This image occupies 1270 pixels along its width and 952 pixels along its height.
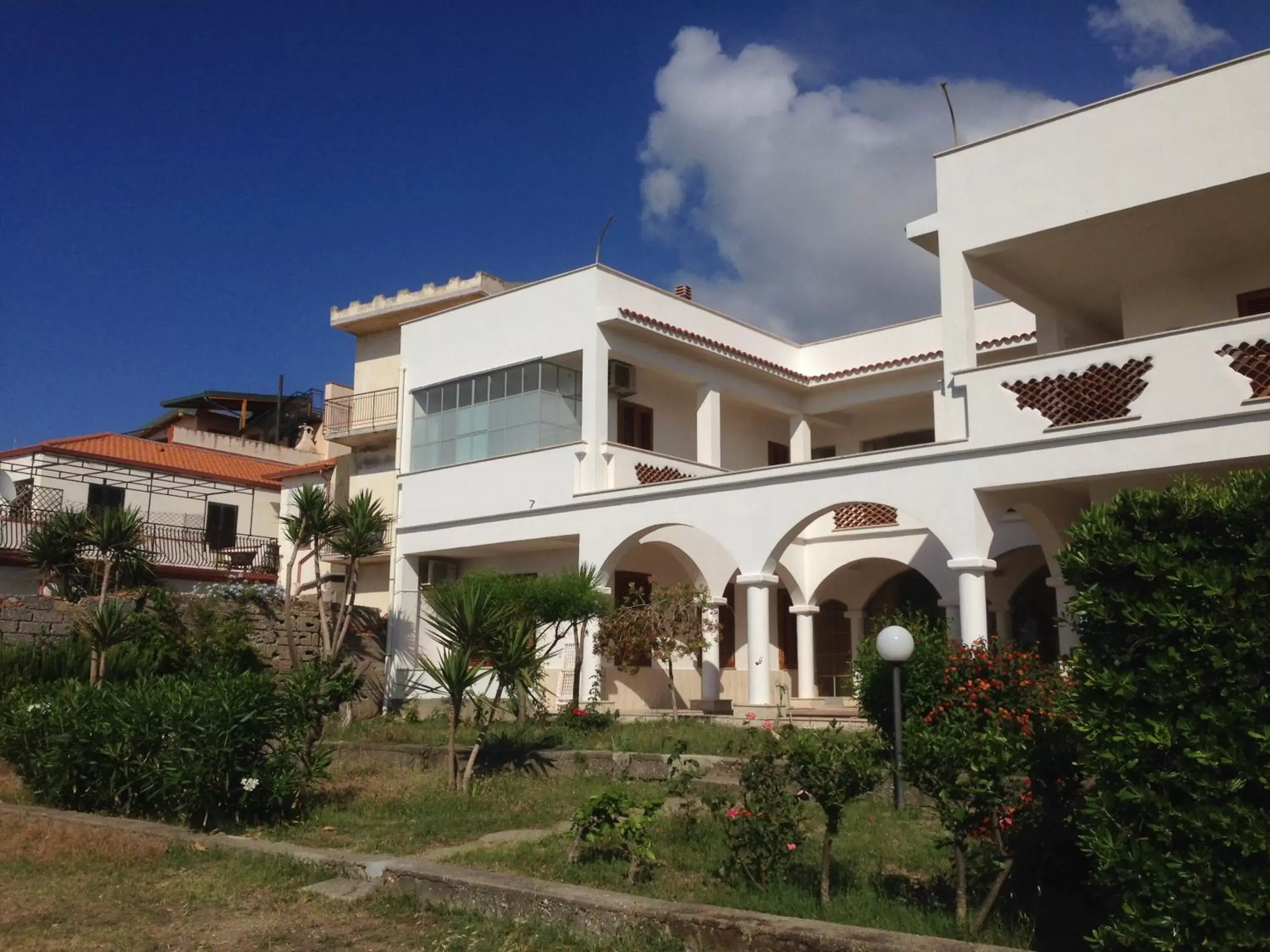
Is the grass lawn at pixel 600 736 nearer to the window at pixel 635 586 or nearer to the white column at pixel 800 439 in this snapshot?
the window at pixel 635 586

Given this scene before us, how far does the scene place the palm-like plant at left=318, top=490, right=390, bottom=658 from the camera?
802 inches

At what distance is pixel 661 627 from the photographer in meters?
17.0

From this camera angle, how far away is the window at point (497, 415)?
20.1 metres

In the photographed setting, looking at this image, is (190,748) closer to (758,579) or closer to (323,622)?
(758,579)

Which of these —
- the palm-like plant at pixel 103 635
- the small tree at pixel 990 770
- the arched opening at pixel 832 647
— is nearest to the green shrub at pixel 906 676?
the small tree at pixel 990 770

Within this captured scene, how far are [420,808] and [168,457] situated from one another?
25.8 m

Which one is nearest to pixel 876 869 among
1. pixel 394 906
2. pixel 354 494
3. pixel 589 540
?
pixel 394 906

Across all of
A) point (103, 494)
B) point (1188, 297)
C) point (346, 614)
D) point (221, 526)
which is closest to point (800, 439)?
point (1188, 297)

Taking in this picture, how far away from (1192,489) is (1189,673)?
0.86m

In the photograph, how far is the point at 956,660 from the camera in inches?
317

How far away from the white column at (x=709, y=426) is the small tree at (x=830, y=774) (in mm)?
13510

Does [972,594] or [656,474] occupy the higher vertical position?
[656,474]

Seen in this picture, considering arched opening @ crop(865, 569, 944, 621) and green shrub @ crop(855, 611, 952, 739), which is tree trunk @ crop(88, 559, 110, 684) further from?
arched opening @ crop(865, 569, 944, 621)

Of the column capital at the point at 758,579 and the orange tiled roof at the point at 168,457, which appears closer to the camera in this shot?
the column capital at the point at 758,579
